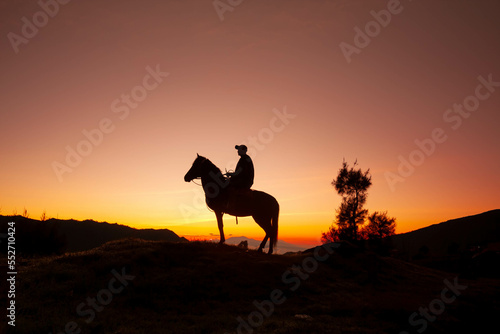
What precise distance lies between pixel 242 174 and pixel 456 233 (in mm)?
85120

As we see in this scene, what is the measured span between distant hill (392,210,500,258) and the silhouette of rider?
65.6m

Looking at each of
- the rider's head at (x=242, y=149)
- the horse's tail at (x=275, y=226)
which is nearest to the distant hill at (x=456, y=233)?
the horse's tail at (x=275, y=226)

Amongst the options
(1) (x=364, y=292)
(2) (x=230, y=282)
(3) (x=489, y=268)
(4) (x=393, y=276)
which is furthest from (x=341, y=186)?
(2) (x=230, y=282)

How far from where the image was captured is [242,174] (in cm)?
1652

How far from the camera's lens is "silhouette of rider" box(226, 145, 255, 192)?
650 inches

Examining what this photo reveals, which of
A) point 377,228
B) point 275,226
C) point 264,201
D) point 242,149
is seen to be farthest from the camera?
point 377,228

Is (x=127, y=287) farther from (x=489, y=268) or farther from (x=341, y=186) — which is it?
(x=341, y=186)

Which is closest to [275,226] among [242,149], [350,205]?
[242,149]

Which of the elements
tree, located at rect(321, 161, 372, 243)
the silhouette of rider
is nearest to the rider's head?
the silhouette of rider

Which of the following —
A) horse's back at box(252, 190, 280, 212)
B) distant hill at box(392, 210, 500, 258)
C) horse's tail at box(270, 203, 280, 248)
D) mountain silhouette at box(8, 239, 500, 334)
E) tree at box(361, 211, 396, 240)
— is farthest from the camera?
distant hill at box(392, 210, 500, 258)

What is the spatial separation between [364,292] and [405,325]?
3.87 m

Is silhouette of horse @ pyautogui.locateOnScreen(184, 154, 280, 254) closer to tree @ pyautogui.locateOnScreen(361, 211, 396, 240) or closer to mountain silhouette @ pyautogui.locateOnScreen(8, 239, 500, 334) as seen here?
mountain silhouette @ pyautogui.locateOnScreen(8, 239, 500, 334)

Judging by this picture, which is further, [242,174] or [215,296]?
[242,174]

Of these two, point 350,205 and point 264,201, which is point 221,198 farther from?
point 350,205
